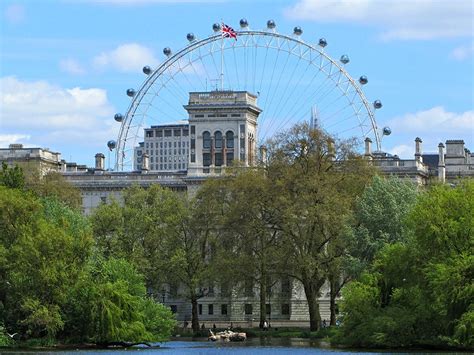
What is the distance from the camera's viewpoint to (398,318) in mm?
93125

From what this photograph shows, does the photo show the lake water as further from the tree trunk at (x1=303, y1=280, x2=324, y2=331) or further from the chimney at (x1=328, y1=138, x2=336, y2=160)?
the chimney at (x1=328, y1=138, x2=336, y2=160)

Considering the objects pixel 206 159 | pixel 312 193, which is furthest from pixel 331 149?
pixel 206 159

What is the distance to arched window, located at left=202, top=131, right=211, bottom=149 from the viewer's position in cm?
18400

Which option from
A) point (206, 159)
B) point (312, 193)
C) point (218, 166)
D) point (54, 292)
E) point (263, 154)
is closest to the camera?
point (54, 292)

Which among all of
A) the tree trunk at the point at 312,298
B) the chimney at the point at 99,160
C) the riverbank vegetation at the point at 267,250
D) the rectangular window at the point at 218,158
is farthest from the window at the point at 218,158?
the tree trunk at the point at 312,298

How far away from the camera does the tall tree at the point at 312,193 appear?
386 ft

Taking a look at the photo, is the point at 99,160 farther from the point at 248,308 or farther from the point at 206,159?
the point at 248,308

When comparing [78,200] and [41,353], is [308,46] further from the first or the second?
[41,353]

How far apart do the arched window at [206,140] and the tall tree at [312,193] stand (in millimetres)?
59419

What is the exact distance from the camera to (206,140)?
184250mm

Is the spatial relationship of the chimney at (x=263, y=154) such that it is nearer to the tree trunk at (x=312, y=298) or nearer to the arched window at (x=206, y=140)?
the tree trunk at (x=312, y=298)

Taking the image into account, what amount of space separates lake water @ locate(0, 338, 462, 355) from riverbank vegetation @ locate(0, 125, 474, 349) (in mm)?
1777

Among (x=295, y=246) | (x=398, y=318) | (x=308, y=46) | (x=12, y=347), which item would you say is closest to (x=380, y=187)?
(x=295, y=246)

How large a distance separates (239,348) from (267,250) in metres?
19.4
